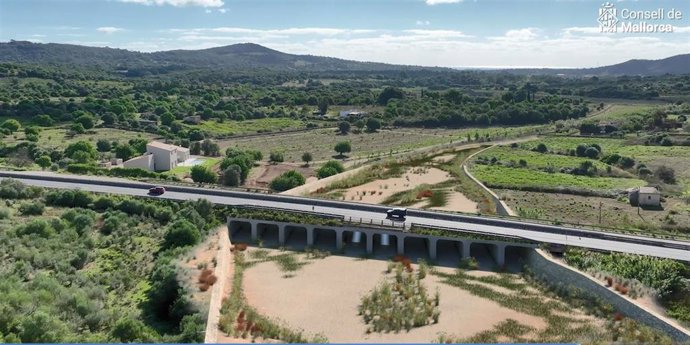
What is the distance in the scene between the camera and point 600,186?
59594mm

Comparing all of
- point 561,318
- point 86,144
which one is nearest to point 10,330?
point 561,318

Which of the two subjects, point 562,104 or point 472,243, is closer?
point 472,243

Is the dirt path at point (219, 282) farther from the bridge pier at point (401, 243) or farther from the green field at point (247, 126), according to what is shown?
the green field at point (247, 126)

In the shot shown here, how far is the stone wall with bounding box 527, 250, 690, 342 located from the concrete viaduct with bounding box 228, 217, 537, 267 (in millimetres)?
1600

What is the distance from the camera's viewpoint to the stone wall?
2690 cm

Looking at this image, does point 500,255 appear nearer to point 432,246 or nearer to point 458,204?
point 432,246

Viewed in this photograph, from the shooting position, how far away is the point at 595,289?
31.4m

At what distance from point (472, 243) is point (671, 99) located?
13143 centimetres

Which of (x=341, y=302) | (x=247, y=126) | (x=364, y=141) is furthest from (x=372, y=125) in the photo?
(x=341, y=302)

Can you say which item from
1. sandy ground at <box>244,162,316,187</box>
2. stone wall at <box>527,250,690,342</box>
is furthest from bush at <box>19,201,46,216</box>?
stone wall at <box>527,250,690,342</box>

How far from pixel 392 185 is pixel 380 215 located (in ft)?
53.6

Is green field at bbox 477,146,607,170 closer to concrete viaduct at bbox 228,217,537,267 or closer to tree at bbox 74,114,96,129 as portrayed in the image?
concrete viaduct at bbox 228,217,537,267

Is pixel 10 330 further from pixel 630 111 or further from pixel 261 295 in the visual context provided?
pixel 630 111

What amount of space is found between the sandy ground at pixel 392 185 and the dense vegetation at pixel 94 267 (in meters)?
16.4
